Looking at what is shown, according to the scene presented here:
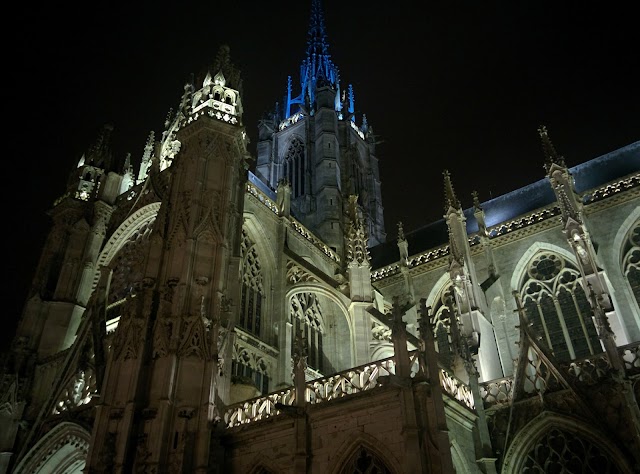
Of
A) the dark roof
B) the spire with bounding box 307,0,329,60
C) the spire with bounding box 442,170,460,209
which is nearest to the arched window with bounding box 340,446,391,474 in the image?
the spire with bounding box 442,170,460,209

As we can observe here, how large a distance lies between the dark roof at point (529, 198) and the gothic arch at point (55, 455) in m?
15.1

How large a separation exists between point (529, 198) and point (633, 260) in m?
6.11

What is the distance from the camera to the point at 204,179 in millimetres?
14094

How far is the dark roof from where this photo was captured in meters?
20.6

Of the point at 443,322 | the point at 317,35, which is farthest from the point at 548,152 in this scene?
the point at 317,35

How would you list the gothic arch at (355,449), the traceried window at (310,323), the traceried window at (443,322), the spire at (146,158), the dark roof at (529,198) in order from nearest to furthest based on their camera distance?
1. the gothic arch at (355,449)
2. the traceried window at (310,323)
3. the traceried window at (443,322)
4. the dark roof at (529,198)
5. the spire at (146,158)

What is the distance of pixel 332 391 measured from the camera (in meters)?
11.0

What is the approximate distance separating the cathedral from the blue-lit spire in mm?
16734

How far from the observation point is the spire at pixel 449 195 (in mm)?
19859

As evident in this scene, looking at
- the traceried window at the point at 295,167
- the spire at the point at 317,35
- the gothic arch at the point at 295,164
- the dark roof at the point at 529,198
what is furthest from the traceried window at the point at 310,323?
the spire at the point at 317,35

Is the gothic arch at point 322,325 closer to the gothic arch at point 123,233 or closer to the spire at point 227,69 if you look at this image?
the gothic arch at point 123,233

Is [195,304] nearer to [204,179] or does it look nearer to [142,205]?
[204,179]

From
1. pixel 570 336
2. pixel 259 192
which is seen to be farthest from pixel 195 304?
pixel 570 336

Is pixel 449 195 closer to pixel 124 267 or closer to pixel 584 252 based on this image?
pixel 584 252
